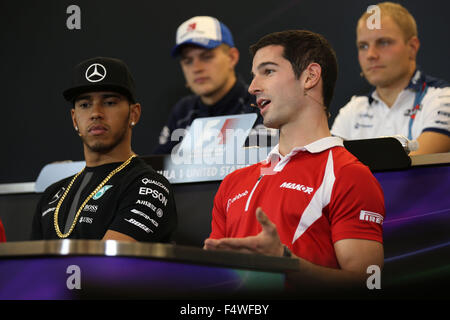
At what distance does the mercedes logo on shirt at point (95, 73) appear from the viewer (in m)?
2.12

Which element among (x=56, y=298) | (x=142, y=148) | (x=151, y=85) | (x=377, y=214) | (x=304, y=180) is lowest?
(x=56, y=298)

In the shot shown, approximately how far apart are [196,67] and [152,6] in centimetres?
96

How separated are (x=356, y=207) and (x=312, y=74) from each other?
43 centimetres

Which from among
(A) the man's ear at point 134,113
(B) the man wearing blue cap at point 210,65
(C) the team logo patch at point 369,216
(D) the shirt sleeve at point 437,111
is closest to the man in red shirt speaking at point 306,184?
(C) the team logo patch at point 369,216

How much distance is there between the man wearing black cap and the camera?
6.18 ft

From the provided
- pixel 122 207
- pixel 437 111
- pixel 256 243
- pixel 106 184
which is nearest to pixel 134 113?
pixel 106 184

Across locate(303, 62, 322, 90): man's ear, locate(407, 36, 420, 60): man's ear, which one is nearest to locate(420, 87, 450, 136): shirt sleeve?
locate(407, 36, 420, 60): man's ear

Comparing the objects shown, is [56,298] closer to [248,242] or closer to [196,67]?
[248,242]

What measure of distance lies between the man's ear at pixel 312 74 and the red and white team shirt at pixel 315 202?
156 millimetres

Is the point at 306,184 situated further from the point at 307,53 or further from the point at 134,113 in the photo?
the point at 134,113

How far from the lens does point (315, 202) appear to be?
153 cm

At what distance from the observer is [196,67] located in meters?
3.42

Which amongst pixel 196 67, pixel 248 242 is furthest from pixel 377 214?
pixel 196 67

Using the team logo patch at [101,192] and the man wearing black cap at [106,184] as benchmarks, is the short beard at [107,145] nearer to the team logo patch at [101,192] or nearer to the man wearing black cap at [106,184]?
the man wearing black cap at [106,184]
